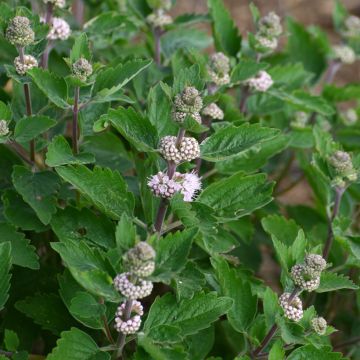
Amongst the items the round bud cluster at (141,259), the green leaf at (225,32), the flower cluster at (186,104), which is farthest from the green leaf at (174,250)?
the green leaf at (225,32)

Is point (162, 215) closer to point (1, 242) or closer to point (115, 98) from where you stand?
point (115, 98)

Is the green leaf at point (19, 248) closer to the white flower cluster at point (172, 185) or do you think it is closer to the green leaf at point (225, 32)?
the white flower cluster at point (172, 185)

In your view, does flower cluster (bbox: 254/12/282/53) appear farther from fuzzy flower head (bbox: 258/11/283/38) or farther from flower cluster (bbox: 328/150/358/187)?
flower cluster (bbox: 328/150/358/187)

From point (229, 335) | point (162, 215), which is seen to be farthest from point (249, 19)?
point (162, 215)

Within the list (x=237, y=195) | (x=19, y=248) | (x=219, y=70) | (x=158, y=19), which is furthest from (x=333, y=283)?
(x=158, y=19)

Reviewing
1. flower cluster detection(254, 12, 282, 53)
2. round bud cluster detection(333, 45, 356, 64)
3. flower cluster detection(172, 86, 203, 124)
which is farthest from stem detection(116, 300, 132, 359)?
round bud cluster detection(333, 45, 356, 64)

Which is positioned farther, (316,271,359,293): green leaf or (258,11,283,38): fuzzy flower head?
(258,11,283,38): fuzzy flower head

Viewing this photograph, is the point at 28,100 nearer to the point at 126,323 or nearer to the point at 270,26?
the point at 126,323
